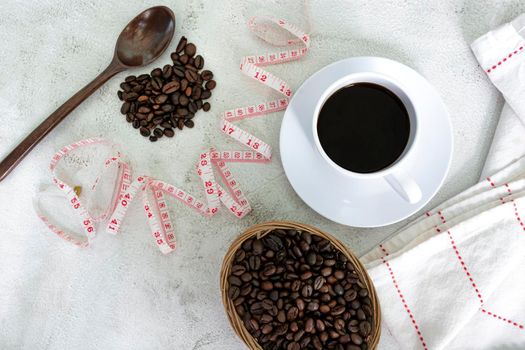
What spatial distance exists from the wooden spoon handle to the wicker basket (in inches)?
26.6

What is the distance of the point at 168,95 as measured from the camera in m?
1.62

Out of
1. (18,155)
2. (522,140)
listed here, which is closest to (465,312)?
(522,140)

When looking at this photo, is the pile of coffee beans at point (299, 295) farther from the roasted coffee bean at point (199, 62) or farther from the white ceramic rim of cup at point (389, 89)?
the roasted coffee bean at point (199, 62)

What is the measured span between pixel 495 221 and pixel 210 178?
869mm

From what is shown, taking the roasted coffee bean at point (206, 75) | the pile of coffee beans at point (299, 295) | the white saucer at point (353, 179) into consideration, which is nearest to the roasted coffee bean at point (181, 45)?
the roasted coffee bean at point (206, 75)

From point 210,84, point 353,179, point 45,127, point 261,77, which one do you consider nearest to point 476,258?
point 353,179

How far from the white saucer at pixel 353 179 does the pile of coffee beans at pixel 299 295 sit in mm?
132

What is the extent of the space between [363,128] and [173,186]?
62 centimetres

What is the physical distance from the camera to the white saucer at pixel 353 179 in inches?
58.3

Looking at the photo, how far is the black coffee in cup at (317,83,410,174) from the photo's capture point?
4.56 feet

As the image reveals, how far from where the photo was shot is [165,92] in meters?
1.61

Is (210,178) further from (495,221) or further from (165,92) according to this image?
(495,221)

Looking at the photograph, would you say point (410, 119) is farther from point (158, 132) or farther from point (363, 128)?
point (158, 132)

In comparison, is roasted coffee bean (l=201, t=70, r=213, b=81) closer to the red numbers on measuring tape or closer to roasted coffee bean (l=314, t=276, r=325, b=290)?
the red numbers on measuring tape
